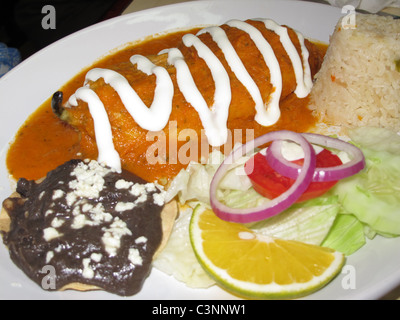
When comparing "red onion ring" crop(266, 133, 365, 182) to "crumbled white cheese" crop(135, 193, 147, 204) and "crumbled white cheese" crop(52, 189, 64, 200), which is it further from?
"crumbled white cheese" crop(52, 189, 64, 200)

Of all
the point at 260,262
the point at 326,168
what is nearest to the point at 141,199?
the point at 260,262

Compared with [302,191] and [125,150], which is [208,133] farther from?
[302,191]

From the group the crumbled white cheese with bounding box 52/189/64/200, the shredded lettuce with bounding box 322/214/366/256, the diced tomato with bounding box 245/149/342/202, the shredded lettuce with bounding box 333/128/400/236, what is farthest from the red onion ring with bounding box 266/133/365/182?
the crumbled white cheese with bounding box 52/189/64/200

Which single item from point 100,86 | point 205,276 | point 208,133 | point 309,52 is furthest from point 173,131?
point 309,52

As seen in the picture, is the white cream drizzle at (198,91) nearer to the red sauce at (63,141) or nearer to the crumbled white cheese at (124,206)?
the red sauce at (63,141)

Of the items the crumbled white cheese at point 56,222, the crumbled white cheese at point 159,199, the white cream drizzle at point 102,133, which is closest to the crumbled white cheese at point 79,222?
the crumbled white cheese at point 56,222
